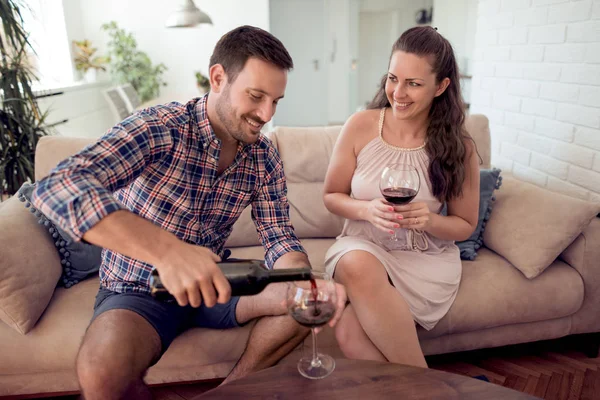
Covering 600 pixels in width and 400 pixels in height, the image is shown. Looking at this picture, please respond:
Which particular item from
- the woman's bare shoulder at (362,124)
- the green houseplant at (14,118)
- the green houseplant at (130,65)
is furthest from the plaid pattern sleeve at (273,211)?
the green houseplant at (130,65)

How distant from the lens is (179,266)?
87cm

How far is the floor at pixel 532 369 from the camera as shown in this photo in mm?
1646

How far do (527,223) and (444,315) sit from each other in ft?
1.70

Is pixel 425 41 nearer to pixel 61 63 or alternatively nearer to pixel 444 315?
pixel 444 315

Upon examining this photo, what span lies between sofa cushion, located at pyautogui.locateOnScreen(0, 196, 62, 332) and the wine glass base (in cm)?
91

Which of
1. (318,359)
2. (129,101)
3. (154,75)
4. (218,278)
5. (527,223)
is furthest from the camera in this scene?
(154,75)

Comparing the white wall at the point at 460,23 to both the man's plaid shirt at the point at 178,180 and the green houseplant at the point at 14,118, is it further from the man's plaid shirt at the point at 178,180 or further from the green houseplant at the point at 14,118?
the man's plaid shirt at the point at 178,180

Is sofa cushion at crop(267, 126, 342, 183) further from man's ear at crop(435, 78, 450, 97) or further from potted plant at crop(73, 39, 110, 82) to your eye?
potted plant at crop(73, 39, 110, 82)

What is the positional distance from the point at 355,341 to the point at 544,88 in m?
1.61

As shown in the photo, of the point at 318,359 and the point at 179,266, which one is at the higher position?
the point at 179,266

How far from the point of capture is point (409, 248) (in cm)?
164

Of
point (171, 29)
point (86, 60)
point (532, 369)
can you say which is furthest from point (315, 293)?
point (171, 29)

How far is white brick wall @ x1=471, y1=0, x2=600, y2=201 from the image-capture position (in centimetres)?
194

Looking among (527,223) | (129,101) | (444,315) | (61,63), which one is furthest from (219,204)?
(61,63)
